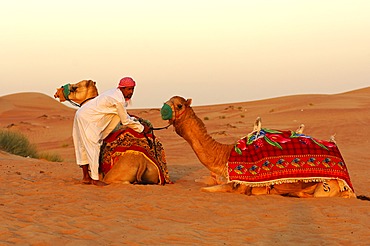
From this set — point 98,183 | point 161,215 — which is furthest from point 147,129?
point 161,215

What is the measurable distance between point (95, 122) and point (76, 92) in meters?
1.05

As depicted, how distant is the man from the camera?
9289 mm

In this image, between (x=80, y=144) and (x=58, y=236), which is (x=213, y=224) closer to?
(x=58, y=236)

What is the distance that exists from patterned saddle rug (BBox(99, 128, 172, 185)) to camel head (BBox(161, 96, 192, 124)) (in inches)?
50.0

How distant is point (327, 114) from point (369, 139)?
9.31 metres

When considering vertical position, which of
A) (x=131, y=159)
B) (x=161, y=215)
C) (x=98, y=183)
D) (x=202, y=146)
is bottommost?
(x=161, y=215)

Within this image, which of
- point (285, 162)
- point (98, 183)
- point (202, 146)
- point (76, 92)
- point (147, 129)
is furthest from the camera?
point (76, 92)

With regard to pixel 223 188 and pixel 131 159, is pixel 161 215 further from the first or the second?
pixel 131 159

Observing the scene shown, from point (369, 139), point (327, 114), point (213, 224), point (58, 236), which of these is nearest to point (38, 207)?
point (58, 236)

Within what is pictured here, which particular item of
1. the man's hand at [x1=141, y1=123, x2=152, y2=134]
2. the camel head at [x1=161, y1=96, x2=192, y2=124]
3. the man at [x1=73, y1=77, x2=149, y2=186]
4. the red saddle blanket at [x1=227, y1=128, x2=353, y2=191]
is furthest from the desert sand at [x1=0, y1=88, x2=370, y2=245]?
the camel head at [x1=161, y1=96, x2=192, y2=124]

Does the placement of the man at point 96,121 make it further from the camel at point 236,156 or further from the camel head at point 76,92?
the camel at point 236,156

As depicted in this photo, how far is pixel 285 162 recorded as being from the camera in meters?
8.23

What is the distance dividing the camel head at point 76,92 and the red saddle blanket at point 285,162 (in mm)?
3118

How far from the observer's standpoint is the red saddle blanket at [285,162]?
8.16 metres
